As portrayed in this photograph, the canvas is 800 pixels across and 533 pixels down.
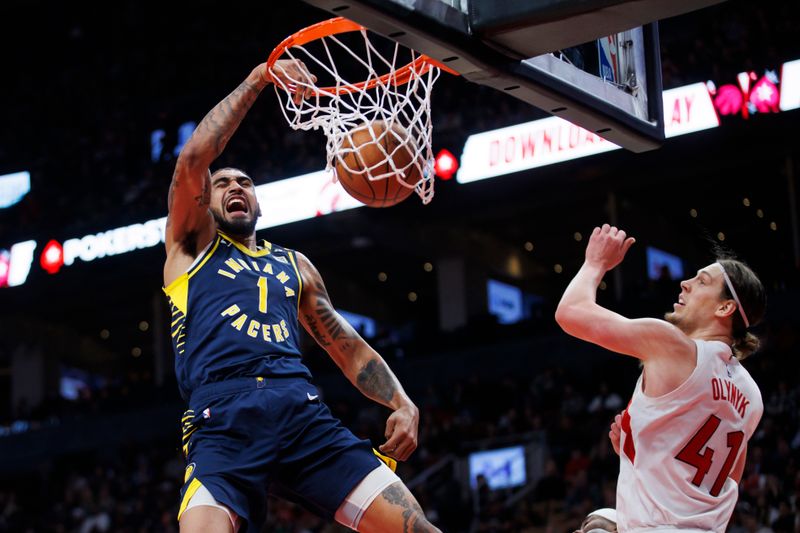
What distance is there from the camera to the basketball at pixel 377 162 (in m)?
5.14

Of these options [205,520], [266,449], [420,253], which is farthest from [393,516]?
[420,253]

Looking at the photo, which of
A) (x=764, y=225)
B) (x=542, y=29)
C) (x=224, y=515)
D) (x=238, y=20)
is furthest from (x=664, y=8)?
(x=238, y=20)

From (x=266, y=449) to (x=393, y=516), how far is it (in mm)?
549

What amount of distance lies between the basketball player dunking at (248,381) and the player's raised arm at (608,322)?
1.09 metres

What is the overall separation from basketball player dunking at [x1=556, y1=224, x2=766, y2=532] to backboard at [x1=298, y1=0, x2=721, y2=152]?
2.29ft

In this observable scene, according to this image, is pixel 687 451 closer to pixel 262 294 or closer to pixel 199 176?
pixel 262 294

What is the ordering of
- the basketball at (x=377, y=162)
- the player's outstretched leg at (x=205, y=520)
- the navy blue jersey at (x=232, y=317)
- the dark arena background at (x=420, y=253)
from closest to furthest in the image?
the player's outstretched leg at (x=205, y=520)
the navy blue jersey at (x=232, y=317)
the basketball at (x=377, y=162)
the dark arena background at (x=420, y=253)

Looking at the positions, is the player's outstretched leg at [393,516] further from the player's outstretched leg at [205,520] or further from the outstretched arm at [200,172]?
the outstretched arm at [200,172]

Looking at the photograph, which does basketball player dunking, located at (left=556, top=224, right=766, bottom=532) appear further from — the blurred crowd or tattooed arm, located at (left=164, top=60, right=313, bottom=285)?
the blurred crowd

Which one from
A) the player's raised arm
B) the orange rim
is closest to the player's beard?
the orange rim

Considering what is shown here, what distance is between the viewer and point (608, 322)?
12.5 feet

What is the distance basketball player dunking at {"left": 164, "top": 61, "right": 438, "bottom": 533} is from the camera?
4406 millimetres

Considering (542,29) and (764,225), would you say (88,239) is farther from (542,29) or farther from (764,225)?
(542,29)

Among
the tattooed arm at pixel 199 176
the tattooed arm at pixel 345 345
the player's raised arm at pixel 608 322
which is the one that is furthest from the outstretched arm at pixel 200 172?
the player's raised arm at pixel 608 322
